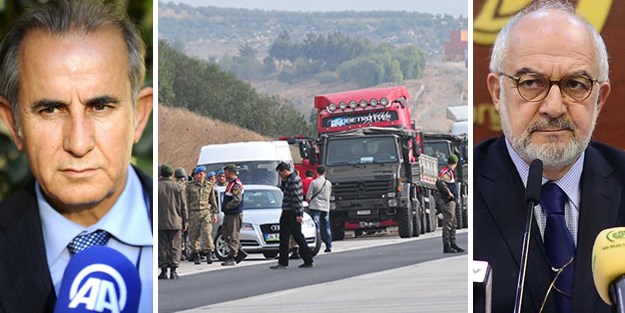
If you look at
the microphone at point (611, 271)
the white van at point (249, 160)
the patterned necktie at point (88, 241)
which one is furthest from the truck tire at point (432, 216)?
the microphone at point (611, 271)

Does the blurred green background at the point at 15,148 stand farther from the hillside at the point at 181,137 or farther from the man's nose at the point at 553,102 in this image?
the man's nose at the point at 553,102

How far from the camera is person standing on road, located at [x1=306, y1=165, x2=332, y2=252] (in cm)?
396

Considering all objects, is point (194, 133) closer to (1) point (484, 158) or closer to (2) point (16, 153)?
(2) point (16, 153)

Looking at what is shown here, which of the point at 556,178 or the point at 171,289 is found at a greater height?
the point at 556,178

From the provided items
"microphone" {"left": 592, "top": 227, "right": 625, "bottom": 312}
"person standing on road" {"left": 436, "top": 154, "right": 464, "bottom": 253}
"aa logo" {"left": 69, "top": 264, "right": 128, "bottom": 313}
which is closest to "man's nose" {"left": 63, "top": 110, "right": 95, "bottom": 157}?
"aa logo" {"left": 69, "top": 264, "right": 128, "bottom": 313}

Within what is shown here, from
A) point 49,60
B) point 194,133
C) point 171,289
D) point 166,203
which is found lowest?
point 171,289

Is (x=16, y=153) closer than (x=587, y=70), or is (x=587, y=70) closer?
(x=587, y=70)

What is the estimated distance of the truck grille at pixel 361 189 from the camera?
3941mm

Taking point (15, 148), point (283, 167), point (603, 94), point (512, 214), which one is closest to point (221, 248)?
point (283, 167)

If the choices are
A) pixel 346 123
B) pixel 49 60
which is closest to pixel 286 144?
pixel 346 123

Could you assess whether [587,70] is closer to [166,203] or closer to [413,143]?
[413,143]

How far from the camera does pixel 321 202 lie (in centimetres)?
396

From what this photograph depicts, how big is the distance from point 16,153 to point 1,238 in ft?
1.03

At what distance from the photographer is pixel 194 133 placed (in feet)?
12.9
